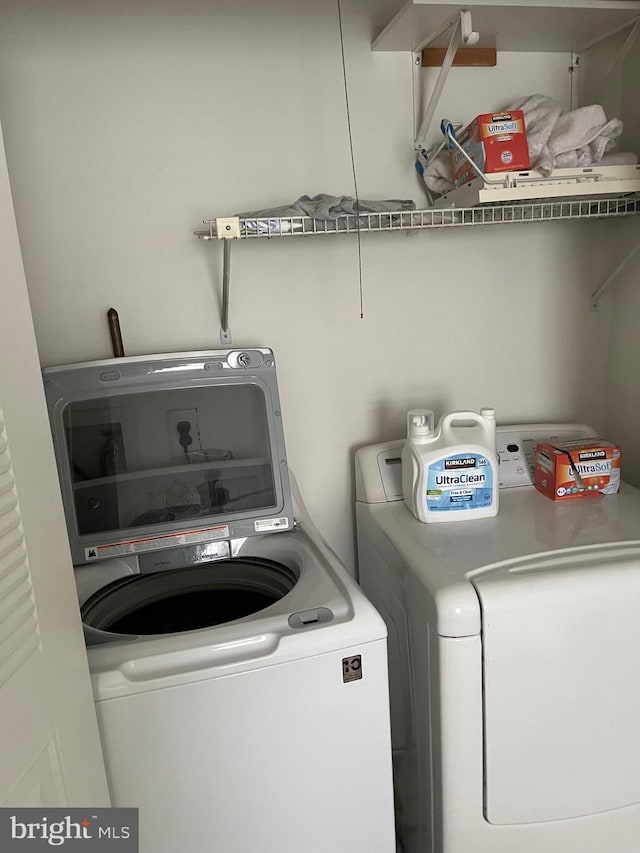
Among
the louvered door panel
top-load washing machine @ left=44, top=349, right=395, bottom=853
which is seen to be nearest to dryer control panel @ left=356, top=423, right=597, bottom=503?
top-load washing machine @ left=44, top=349, right=395, bottom=853

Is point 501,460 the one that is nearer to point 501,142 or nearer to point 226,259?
point 501,142

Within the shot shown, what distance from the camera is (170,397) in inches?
74.8

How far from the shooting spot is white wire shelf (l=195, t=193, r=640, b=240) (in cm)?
175

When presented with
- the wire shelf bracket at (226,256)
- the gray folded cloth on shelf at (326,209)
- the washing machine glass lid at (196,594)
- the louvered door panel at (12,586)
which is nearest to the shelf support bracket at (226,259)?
the wire shelf bracket at (226,256)

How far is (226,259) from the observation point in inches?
75.5

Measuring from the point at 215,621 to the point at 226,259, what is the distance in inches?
41.9

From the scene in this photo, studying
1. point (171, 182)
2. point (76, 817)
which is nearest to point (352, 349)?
point (171, 182)

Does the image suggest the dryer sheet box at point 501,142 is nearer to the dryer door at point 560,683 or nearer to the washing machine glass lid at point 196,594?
the dryer door at point 560,683

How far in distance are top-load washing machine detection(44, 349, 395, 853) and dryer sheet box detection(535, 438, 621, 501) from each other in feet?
2.52

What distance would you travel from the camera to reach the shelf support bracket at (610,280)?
2.09 m

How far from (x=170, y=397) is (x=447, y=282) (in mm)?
1035

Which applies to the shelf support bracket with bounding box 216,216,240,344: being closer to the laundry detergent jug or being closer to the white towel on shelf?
the laundry detergent jug

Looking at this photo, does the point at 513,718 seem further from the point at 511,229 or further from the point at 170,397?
the point at 511,229

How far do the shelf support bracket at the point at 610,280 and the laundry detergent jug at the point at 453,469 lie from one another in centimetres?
75
